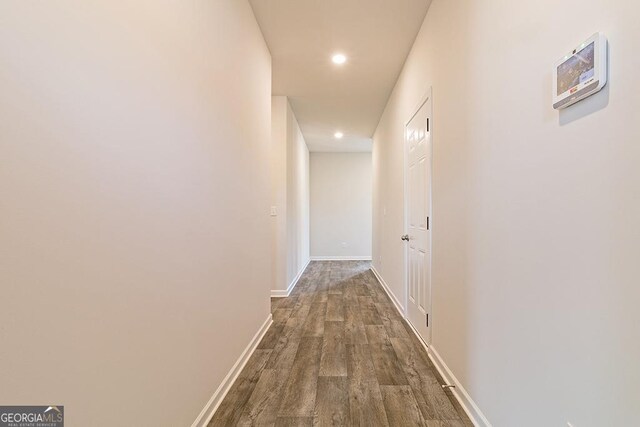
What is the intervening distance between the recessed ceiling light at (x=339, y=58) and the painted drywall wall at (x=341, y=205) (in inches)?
175

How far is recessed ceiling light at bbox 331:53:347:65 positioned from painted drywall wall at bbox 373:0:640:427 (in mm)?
1349

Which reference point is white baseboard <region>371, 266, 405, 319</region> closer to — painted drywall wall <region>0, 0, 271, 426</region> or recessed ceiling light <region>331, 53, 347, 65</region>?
painted drywall wall <region>0, 0, 271, 426</region>

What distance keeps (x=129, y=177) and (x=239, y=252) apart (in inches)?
47.8

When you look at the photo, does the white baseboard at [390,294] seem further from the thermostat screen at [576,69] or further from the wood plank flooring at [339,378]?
the thermostat screen at [576,69]

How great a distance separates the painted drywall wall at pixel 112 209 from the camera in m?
0.68

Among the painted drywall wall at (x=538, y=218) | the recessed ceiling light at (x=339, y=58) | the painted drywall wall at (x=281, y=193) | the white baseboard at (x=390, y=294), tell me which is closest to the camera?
the painted drywall wall at (x=538, y=218)

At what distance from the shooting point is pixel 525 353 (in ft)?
3.85

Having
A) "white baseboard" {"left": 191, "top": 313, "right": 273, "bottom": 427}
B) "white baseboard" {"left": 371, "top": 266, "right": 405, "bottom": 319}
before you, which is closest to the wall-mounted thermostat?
"white baseboard" {"left": 191, "top": 313, "right": 273, "bottom": 427}

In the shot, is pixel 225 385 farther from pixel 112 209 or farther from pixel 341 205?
pixel 341 205

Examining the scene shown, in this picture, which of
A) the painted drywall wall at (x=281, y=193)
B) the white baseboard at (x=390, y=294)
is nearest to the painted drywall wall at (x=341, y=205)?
the white baseboard at (x=390, y=294)

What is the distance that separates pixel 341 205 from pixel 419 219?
16.4ft

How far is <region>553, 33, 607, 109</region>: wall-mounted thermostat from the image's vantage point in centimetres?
83

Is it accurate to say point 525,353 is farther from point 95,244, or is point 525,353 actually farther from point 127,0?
point 127,0

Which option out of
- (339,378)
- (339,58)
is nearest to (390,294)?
(339,378)
